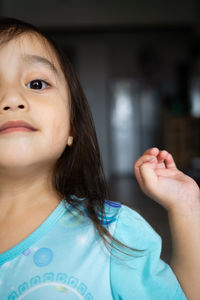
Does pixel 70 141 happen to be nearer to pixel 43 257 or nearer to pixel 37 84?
pixel 37 84

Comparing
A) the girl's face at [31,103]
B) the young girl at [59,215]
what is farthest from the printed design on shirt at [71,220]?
the girl's face at [31,103]

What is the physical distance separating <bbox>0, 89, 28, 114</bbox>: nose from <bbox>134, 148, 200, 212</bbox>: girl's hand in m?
0.27

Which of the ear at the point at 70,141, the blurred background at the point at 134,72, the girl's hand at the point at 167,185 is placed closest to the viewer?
the girl's hand at the point at 167,185

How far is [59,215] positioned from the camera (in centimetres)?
61

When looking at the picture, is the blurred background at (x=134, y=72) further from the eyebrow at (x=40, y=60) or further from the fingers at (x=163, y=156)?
the eyebrow at (x=40, y=60)

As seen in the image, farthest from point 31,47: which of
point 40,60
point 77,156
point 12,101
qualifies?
point 77,156

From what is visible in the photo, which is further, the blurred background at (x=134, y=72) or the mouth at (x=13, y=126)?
the blurred background at (x=134, y=72)

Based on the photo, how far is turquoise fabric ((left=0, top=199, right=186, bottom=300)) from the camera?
52cm

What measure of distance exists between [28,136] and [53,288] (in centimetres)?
27

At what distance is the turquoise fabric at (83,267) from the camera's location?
20.3 inches

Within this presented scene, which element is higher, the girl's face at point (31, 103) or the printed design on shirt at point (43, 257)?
the girl's face at point (31, 103)

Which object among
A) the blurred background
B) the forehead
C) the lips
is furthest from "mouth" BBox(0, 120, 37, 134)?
the blurred background

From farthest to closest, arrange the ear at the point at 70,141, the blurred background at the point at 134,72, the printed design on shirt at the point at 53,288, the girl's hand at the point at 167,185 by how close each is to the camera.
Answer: the blurred background at the point at 134,72 → the ear at the point at 70,141 → the girl's hand at the point at 167,185 → the printed design on shirt at the point at 53,288

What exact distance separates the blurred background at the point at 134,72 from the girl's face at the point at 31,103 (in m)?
1.22
